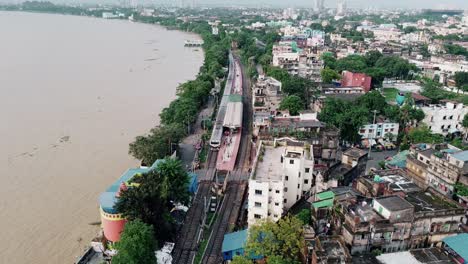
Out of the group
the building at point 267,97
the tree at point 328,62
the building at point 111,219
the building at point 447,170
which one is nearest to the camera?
the building at point 111,219

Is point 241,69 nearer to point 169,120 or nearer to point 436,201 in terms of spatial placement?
point 169,120

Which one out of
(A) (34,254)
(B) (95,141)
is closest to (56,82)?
(B) (95,141)

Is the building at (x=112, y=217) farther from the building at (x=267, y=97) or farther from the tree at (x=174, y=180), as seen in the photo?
the building at (x=267, y=97)

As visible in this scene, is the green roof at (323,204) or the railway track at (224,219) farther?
the railway track at (224,219)

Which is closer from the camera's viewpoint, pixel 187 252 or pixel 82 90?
pixel 187 252

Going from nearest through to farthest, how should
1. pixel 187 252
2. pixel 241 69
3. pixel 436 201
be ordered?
1. pixel 436 201
2. pixel 187 252
3. pixel 241 69

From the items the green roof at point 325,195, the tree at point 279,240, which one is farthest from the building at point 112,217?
the green roof at point 325,195

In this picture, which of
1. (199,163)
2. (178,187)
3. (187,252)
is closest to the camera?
(187,252)

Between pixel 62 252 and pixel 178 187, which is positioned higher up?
pixel 178 187
